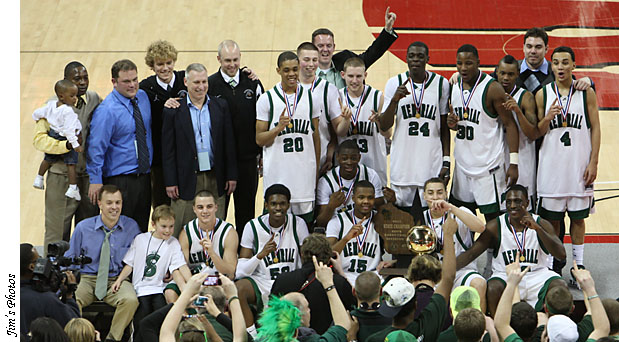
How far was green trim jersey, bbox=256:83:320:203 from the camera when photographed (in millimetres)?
7730

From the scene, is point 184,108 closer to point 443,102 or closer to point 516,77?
point 443,102

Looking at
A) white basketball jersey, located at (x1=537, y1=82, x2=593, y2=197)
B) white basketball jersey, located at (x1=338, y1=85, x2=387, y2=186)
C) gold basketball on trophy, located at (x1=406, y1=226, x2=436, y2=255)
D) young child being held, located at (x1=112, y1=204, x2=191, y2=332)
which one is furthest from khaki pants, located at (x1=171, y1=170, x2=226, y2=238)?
white basketball jersey, located at (x1=537, y1=82, x2=593, y2=197)

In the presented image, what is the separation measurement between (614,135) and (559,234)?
319 centimetres

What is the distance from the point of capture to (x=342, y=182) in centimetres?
779

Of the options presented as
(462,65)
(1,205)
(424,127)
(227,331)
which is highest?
(462,65)

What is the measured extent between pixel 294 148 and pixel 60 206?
6.89 ft

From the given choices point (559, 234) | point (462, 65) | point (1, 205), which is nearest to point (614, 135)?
point (559, 234)

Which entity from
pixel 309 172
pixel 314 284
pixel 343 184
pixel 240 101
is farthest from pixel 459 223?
pixel 240 101

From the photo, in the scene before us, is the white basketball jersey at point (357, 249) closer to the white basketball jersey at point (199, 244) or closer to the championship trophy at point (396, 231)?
the championship trophy at point (396, 231)

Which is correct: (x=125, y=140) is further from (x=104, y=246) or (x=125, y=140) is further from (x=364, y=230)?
(x=364, y=230)

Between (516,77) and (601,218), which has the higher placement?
(516,77)

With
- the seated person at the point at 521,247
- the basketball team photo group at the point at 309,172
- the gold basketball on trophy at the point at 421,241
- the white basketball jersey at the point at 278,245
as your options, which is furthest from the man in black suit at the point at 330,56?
the gold basketball on trophy at the point at 421,241

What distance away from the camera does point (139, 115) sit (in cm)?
780

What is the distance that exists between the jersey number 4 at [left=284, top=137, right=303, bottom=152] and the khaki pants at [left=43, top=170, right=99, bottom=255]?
5.81 feet
